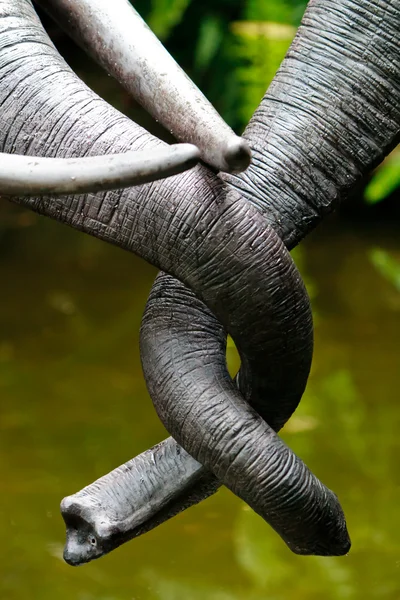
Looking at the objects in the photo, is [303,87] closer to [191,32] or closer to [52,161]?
[52,161]

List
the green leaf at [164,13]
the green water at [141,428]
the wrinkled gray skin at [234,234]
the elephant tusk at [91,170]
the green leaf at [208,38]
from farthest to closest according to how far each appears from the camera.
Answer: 1. the green leaf at [208,38]
2. the green leaf at [164,13]
3. the green water at [141,428]
4. the wrinkled gray skin at [234,234]
5. the elephant tusk at [91,170]

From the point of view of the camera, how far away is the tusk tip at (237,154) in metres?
0.49

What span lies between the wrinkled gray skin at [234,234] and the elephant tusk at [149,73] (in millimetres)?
25

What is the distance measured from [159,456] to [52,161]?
0.26 metres

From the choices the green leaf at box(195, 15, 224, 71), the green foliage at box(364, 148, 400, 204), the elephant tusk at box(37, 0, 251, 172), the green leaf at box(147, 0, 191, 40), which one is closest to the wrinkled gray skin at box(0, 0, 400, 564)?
the elephant tusk at box(37, 0, 251, 172)

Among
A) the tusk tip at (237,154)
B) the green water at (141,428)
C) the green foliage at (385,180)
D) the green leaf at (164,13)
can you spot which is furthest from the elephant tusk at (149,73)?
the green leaf at (164,13)

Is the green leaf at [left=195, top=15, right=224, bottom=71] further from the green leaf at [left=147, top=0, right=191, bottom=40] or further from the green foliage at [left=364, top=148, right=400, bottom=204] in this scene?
the green foliage at [left=364, top=148, right=400, bottom=204]

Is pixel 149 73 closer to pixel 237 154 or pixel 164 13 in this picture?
pixel 237 154

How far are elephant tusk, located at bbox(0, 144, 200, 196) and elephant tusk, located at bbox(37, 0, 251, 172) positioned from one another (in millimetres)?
50

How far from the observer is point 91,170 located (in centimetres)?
47

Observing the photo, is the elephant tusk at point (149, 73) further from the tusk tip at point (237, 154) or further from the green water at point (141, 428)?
the green water at point (141, 428)

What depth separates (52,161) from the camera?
49 centimetres

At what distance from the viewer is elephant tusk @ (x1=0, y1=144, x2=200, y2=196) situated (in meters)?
0.45

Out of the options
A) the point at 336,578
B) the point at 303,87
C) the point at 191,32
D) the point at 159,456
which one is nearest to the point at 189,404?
the point at 159,456
